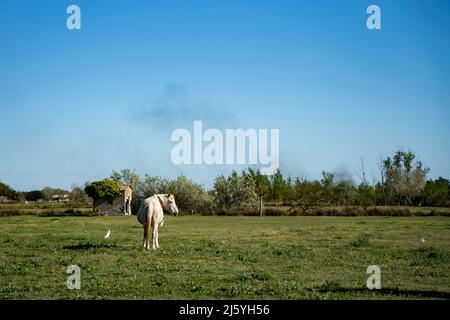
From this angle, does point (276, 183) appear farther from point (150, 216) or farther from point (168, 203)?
point (150, 216)

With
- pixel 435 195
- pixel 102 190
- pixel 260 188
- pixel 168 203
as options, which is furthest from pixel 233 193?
pixel 168 203

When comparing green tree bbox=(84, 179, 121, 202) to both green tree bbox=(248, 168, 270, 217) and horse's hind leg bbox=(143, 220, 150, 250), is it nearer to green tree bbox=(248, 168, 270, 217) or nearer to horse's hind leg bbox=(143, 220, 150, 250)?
green tree bbox=(248, 168, 270, 217)

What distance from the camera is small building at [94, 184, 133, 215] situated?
70.6m

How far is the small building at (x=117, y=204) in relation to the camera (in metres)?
70.6

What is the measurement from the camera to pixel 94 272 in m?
16.1

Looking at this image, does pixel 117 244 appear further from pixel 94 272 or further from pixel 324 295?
pixel 324 295

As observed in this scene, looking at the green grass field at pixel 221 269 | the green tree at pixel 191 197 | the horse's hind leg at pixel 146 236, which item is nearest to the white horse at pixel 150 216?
the horse's hind leg at pixel 146 236

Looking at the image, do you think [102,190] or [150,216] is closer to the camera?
[150,216]

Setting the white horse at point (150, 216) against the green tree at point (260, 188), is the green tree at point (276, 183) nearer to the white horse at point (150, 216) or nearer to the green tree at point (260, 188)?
the green tree at point (260, 188)

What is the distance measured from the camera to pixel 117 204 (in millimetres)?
71750
